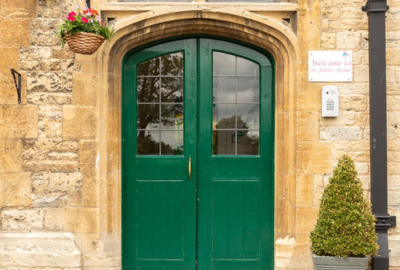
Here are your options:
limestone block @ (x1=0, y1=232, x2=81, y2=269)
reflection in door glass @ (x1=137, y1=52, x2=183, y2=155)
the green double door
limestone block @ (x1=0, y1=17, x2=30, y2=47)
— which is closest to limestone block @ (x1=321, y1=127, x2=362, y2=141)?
the green double door

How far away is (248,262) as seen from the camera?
4422 millimetres

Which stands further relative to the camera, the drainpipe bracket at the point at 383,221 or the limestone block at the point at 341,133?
the limestone block at the point at 341,133

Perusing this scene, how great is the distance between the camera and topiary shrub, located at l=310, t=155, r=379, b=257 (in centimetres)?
340

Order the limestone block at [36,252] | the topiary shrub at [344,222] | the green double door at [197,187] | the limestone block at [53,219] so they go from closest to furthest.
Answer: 1. the topiary shrub at [344,222]
2. the limestone block at [36,252]
3. the limestone block at [53,219]
4. the green double door at [197,187]

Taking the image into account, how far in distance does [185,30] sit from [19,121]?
7.35 ft

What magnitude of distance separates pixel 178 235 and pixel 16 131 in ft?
7.53

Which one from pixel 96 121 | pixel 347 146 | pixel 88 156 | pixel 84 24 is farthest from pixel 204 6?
pixel 347 146

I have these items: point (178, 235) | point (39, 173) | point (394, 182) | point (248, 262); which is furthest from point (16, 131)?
point (394, 182)

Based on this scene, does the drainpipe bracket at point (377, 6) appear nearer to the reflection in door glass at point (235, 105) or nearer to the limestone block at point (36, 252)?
the reflection in door glass at point (235, 105)

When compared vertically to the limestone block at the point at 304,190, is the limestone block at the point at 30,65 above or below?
above

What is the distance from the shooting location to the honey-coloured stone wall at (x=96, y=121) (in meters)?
4.14

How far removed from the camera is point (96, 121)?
13.7ft

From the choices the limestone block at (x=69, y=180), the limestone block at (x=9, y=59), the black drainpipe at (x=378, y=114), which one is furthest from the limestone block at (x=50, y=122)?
the black drainpipe at (x=378, y=114)

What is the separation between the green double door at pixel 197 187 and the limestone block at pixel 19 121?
1.04 metres
